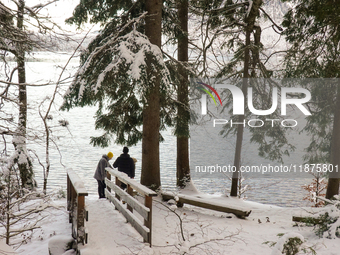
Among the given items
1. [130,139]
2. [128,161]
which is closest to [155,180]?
[128,161]

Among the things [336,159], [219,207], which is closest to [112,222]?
[219,207]

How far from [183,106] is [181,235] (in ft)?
18.6

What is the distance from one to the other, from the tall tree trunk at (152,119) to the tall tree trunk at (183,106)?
1.46 metres

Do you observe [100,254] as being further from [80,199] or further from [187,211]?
[187,211]

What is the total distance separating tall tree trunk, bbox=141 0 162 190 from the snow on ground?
1.29m

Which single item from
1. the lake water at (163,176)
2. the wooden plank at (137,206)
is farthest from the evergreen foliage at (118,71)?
the wooden plank at (137,206)

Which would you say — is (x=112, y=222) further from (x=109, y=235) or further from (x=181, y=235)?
(x=181, y=235)

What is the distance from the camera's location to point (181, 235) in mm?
6992

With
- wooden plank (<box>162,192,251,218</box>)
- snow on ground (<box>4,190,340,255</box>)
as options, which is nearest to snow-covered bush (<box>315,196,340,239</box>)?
snow on ground (<box>4,190,340,255</box>)

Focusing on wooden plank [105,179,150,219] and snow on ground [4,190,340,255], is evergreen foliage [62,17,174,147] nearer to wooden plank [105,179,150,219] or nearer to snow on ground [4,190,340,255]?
wooden plank [105,179,150,219]

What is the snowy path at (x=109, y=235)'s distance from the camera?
5.72 metres

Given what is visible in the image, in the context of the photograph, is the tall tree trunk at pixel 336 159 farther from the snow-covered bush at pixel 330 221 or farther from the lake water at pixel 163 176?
the lake water at pixel 163 176

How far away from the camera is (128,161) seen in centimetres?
1078

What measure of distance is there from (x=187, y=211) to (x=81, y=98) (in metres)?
4.18
